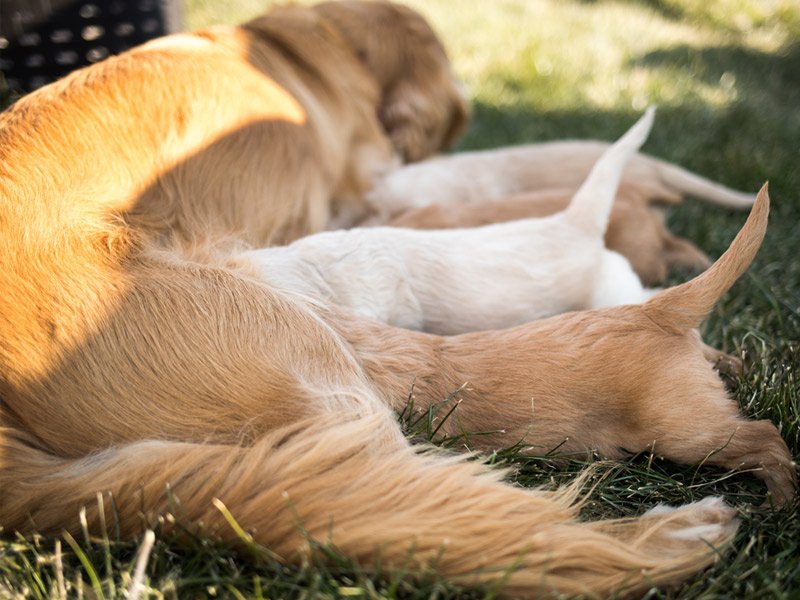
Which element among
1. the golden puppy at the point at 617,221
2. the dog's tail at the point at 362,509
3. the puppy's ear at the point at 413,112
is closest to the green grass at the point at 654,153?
the dog's tail at the point at 362,509

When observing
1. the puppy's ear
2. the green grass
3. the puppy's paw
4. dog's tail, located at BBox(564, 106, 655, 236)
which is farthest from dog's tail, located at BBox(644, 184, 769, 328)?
the puppy's ear

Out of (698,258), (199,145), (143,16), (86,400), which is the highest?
(143,16)

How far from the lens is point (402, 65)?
3357 millimetres

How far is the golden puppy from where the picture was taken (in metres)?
2.58

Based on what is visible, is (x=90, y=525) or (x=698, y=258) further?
(x=698, y=258)

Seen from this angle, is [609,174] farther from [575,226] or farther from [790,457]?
[790,457]

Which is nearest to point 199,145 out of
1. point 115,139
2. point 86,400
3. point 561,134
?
point 115,139

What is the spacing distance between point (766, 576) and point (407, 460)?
71cm

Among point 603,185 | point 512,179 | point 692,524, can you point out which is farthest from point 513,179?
point 692,524

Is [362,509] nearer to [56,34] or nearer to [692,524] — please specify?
[692,524]

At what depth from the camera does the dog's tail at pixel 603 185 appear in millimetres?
2264

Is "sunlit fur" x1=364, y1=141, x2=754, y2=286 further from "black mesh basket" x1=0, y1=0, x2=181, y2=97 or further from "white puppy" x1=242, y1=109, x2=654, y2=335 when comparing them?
"black mesh basket" x1=0, y1=0, x2=181, y2=97

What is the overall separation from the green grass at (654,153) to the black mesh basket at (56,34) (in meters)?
1.91

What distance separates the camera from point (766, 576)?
1275 mm
